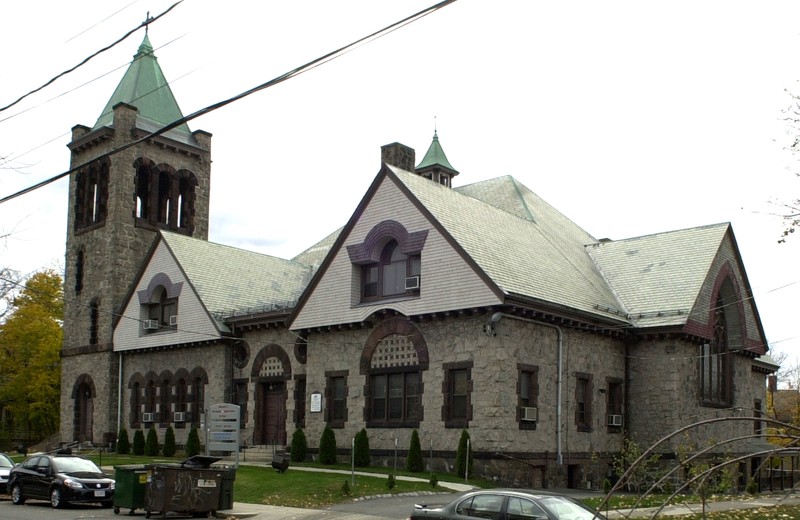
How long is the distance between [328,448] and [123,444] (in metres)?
13.9

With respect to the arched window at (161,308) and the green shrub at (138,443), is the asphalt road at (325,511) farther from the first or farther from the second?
the arched window at (161,308)

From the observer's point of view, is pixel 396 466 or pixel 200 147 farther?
pixel 200 147

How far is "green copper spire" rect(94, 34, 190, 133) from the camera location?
164 ft

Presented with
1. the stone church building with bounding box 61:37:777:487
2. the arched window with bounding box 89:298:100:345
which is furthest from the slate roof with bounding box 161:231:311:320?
the arched window with bounding box 89:298:100:345

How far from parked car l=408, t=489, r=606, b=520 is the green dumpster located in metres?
9.77

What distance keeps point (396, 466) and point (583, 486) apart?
666cm

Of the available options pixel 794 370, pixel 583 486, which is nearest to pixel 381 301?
pixel 583 486

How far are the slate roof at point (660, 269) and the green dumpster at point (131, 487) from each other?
19.0 m

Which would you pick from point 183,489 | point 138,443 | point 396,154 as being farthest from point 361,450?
point 138,443

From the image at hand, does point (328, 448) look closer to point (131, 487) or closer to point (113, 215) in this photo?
point (131, 487)

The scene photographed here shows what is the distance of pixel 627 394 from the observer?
34.4 metres

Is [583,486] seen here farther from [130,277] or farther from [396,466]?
[130,277]

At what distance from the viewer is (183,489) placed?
22.3 m

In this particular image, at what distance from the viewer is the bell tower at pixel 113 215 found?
46.1 m
